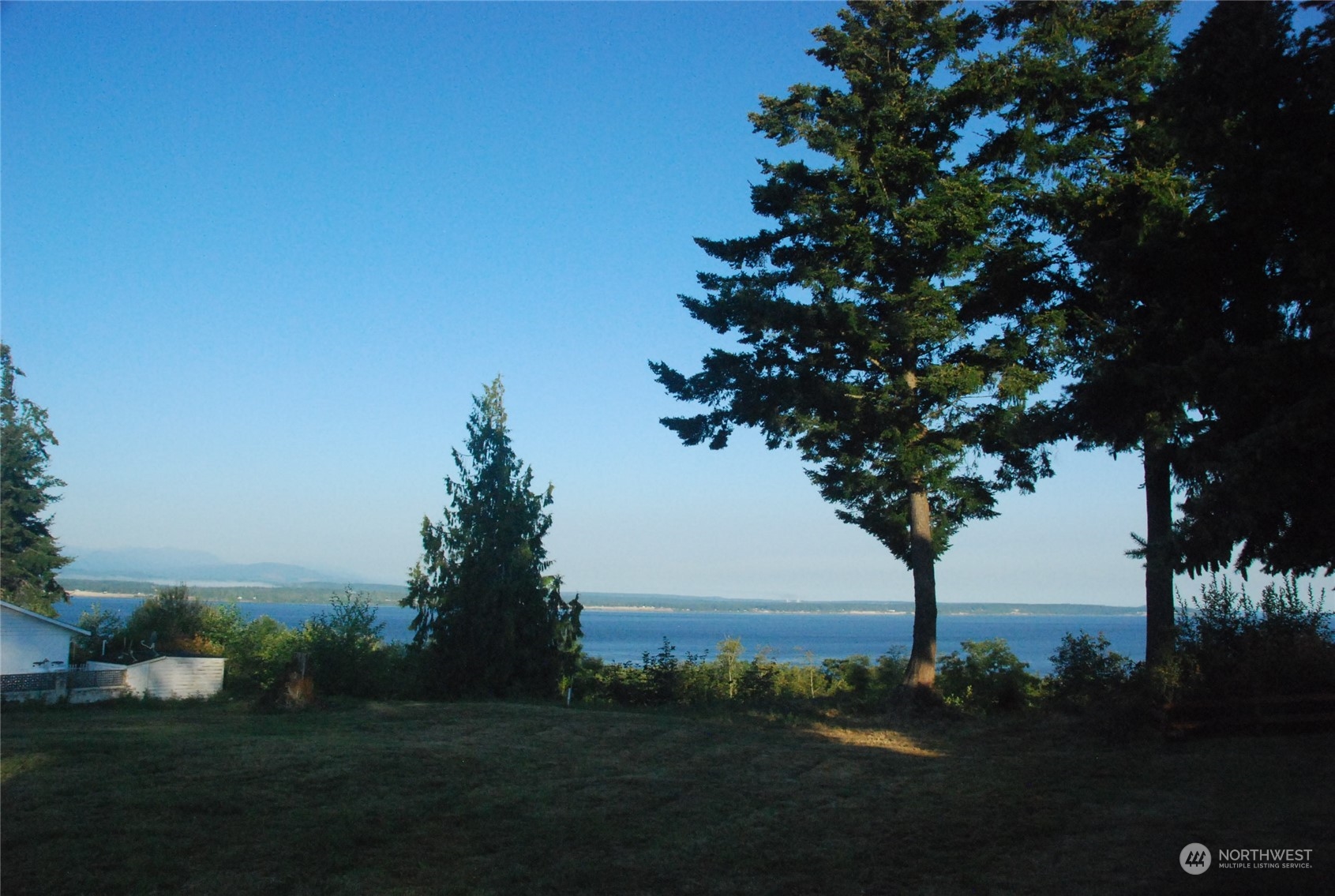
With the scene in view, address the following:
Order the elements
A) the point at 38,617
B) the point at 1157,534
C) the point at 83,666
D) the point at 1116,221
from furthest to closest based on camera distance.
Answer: the point at 83,666 < the point at 38,617 < the point at 1157,534 < the point at 1116,221

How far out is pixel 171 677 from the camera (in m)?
24.8

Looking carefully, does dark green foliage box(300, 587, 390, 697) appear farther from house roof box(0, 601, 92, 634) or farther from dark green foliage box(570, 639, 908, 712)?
house roof box(0, 601, 92, 634)

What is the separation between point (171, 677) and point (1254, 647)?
24.2 metres

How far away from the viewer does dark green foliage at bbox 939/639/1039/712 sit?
703 inches

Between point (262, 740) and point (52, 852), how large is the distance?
14.3 feet

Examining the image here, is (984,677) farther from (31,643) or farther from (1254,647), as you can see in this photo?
(31,643)

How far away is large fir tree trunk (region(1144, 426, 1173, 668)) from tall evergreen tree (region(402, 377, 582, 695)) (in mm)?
11434

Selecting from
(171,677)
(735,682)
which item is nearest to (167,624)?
(171,677)

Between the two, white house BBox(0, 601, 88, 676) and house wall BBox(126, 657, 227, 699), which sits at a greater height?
white house BBox(0, 601, 88, 676)

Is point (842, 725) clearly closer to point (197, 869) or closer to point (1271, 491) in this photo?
point (1271, 491)

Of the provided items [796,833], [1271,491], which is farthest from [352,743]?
[1271,491]

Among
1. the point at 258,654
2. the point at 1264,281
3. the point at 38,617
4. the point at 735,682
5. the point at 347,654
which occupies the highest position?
the point at 1264,281

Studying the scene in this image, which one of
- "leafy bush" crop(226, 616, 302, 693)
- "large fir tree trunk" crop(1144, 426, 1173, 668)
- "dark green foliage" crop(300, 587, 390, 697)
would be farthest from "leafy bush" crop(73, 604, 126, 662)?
"large fir tree trunk" crop(1144, 426, 1173, 668)

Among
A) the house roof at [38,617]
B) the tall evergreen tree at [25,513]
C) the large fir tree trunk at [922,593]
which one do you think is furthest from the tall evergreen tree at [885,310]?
the tall evergreen tree at [25,513]
